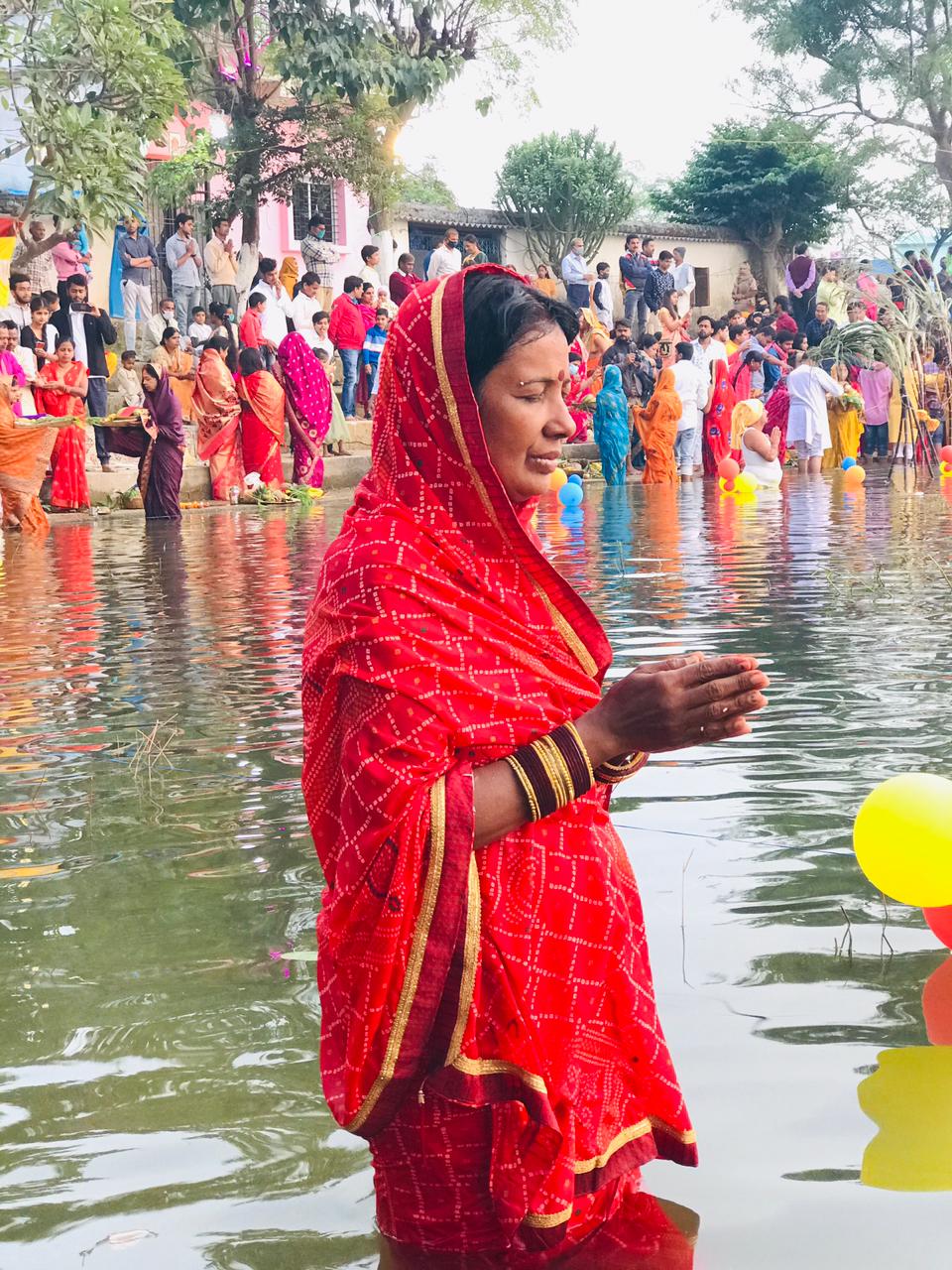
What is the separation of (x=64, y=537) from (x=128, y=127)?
14.5ft

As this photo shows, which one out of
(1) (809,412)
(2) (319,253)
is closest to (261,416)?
(2) (319,253)

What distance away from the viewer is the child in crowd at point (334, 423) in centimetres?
2231

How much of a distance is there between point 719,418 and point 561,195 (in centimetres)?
975

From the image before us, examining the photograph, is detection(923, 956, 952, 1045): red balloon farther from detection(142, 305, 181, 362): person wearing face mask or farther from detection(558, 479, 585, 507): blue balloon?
detection(142, 305, 181, 362): person wearing face mask

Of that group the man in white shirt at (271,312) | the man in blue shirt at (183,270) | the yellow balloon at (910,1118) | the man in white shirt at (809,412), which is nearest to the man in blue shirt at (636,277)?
the man in white shirt at (809,412)

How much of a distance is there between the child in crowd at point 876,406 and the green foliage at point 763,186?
10.4 meters

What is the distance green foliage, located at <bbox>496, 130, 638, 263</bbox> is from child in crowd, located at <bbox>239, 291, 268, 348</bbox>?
44.2 feet

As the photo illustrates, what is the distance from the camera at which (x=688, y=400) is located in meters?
24.5

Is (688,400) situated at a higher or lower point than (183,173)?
lower

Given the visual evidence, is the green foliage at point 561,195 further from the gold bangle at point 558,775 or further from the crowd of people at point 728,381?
the gold bangle at point 558,775

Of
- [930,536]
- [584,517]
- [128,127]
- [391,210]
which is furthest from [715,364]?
[930,536]

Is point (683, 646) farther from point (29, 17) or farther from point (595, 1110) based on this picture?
point (29, 17)

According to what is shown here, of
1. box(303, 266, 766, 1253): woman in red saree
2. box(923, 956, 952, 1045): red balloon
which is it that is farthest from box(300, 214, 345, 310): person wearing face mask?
box(303, 266, 766, 1253): woman in red saree

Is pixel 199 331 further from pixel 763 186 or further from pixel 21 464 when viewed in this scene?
pixel 763 186
